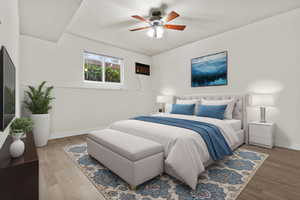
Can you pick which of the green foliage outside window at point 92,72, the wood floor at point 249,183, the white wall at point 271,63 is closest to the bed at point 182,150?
the wood floor at point 249,183

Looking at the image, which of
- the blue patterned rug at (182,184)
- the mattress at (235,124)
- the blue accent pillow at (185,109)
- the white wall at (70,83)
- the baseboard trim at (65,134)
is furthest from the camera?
the blue accent pillow at (185,109)

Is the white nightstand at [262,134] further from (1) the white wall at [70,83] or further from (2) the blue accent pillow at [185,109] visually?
(1) the white wall at [70,83]

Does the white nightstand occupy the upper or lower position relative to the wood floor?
upper

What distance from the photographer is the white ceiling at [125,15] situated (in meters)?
2.38

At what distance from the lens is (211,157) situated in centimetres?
192

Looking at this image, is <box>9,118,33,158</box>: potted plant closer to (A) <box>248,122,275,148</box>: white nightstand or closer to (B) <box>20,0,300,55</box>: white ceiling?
(B) <box>20,0,300,55</box>: white ceiling

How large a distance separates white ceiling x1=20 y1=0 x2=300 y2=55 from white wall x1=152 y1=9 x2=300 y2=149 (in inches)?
9.8

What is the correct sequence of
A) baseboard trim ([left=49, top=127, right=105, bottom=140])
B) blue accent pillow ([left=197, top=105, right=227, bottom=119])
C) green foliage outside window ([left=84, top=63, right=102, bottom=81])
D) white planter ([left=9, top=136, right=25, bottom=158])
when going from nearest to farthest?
white planter ([left=9, top=136, right=25, bottom=158]), blue accent pillow ([left=197, top=105, right=227, bottom=119]), baseboard trim ([left=49, top=127, right=105, bottom=140]), green foliage outside window ([left=84, top=63, right=102, bottom=81])

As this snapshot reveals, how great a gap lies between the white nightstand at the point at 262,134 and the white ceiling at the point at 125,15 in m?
2.28

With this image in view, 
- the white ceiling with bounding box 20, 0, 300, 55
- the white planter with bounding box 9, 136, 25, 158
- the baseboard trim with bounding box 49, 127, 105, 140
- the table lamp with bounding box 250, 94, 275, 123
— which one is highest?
the white ceiling with bounding box 20, 0, 300, 55

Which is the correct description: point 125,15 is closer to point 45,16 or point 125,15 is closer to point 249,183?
point 45,16

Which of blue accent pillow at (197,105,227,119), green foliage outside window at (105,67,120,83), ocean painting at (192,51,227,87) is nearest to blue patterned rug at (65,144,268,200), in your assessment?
blue accent pillow at (197,105,227,119)

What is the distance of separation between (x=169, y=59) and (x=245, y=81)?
252cm

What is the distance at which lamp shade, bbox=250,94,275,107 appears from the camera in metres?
2.78
